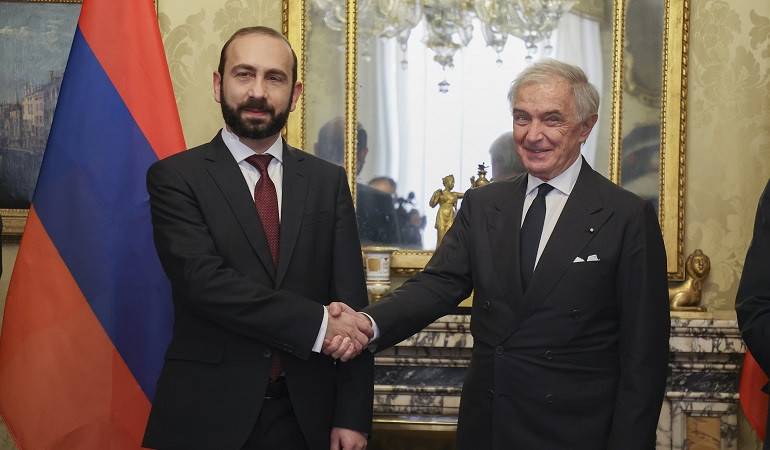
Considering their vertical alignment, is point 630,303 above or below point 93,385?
above

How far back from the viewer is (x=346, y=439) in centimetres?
236

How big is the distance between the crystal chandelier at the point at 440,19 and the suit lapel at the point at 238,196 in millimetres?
1755

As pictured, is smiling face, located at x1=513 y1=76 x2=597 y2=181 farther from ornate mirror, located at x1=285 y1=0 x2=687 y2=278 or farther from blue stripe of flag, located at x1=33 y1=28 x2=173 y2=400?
ornate mirror, located at x1=285 y1=0 x2=687 y2=278

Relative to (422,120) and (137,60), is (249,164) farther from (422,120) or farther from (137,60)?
(422,120)

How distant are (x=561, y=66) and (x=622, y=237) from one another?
17.5 inches

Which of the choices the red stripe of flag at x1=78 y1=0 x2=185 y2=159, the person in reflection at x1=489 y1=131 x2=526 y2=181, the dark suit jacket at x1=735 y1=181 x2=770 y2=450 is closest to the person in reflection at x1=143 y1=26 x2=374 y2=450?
the red stripe of flag at x1=78 y1=0 x2=185 y2=159

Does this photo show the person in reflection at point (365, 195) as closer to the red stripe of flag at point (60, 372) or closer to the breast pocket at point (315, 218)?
the red stripe of flag at point (60, 372)

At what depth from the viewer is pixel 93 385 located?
9.70 feet

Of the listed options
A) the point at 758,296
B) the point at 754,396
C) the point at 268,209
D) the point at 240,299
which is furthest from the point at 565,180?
the point at 754,396

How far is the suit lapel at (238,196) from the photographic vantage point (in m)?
2.32

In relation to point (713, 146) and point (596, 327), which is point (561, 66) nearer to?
point (596, 327)

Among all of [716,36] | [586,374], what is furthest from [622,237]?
[716,36]

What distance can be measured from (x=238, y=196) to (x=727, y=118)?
253cm

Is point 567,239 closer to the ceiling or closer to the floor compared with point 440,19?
closer to the floor
